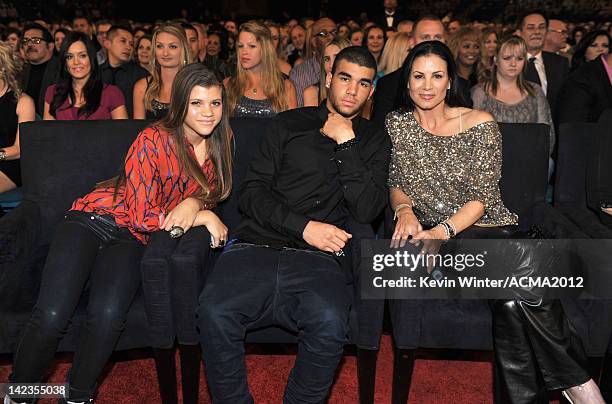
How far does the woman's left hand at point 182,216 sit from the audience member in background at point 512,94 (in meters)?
2.25

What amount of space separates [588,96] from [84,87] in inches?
126

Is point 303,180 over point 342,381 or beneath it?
over

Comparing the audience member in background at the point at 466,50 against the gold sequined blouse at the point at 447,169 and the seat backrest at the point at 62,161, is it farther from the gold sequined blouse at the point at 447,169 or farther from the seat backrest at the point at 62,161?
the seat backrest at the point at 62,161

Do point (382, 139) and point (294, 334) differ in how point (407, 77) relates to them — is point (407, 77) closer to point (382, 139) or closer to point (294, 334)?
point (382, 139)

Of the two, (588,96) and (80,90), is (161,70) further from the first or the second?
(588,96)

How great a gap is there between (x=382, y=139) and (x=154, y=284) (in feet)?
3.85

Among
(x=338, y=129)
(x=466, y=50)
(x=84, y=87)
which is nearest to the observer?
(x=338, y=129)

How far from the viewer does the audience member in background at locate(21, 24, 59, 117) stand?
5.17 m

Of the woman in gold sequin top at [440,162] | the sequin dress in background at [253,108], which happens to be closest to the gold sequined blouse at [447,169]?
the woman in gold sequin top at [440,162]

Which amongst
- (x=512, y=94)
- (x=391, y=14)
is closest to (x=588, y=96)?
(x=512, y=94)

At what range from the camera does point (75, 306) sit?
232cm

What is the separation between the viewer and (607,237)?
2.48 m

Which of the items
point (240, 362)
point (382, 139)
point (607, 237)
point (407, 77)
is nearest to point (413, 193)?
point (382, 139)

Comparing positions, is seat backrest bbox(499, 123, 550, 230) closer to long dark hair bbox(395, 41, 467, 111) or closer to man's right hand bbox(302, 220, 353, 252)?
long dark hair bbox(395, 41, 467, 111)
